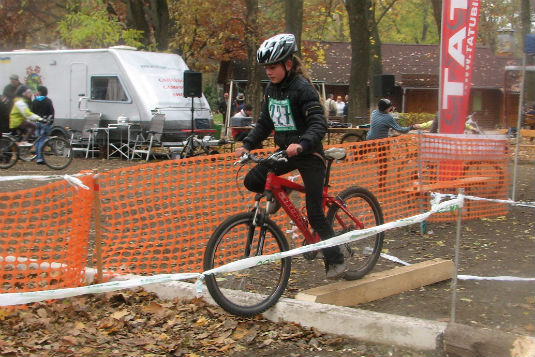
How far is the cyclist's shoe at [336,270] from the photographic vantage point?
5.33 m

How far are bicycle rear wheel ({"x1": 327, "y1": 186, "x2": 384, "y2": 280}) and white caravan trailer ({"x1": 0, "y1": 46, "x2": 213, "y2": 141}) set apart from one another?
41.5 ft

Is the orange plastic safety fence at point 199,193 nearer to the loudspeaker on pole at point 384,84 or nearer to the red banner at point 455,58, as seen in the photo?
the red banner at point 455,58

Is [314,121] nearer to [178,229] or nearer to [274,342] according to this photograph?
[274,342]

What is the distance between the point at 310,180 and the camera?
203 inches

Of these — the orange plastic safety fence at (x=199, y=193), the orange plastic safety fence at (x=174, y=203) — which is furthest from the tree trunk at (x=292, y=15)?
the orange plastic safety fence at (x=199, y=193)

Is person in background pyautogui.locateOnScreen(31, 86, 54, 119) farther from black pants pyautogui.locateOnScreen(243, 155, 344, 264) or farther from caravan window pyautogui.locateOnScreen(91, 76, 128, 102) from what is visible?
black pants pyautogui.locateOnScreen(243, 155, 344, 264)

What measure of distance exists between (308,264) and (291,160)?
5.95 ft

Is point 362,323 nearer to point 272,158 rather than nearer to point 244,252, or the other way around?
point 244,252

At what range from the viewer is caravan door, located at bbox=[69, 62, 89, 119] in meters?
18.8

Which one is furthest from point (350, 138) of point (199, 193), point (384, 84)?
point (199, 193)

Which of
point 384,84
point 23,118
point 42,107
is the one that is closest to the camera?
point 23,118

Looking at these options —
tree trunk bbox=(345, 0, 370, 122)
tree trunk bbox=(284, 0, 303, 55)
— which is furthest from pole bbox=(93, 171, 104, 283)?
tree trunk bbox=(284, 0, 303, 55)

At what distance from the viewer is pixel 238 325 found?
4789 millimetres

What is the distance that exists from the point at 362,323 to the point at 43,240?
2693 millimetres
